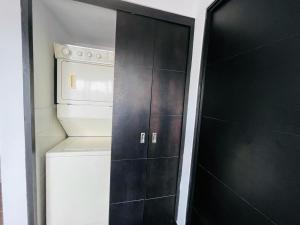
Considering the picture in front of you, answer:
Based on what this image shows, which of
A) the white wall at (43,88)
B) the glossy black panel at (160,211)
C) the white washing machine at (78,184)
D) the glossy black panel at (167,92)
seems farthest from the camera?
the glossy black panel at (160,211)

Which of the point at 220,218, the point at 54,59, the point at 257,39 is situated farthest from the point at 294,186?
the point at 54,59

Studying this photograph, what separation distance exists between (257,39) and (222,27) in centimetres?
43

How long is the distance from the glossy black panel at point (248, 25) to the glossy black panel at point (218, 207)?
3.54 feet

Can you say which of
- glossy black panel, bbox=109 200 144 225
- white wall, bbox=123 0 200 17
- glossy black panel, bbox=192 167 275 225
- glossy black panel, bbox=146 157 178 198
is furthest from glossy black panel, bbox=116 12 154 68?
glossy black panel, bbox=109 200 144 225

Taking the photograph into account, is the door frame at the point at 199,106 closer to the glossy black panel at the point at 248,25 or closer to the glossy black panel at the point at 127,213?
the glossy black panel at the point at 248,25

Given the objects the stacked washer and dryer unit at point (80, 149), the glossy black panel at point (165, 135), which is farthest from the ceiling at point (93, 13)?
the glossy black panel at point (165, 135)

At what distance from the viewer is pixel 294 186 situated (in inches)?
27.7

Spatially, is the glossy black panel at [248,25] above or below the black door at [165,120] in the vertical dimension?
above

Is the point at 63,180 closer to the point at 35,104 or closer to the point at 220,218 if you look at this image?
the point at 35,104

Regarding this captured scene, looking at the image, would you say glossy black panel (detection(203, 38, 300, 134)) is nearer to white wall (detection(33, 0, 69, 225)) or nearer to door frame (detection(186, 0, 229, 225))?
door frame (detection(186, 0, 229, 225))

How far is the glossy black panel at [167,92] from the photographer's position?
154cm

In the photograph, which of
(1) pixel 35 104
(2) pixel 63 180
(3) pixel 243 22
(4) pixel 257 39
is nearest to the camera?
(4) pixel 257 39

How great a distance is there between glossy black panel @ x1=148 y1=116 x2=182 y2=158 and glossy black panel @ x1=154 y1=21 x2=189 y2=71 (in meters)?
0.58

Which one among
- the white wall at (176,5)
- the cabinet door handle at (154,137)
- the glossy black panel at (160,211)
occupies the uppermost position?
the white wall at (176,5)
